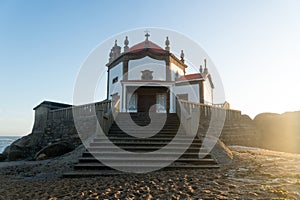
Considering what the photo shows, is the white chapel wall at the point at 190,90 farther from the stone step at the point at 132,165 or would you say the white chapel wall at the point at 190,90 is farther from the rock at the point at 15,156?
the stone step at the point at 132,165

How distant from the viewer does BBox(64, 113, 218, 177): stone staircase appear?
21.2ft

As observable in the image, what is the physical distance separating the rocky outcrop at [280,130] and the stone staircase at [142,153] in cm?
999

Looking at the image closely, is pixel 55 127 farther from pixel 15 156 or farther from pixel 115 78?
pixel 115 78

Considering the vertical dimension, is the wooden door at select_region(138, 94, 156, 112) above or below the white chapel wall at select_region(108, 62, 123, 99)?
below

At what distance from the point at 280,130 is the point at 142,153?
582 inches

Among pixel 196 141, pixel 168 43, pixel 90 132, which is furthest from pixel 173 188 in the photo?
pixel 168 43

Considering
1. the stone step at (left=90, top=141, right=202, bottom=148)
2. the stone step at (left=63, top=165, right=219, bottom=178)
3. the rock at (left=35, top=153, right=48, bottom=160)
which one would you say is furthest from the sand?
the rock at (left=35, top=153, right=48, bottom=160)

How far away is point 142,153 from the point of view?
751 centimetres

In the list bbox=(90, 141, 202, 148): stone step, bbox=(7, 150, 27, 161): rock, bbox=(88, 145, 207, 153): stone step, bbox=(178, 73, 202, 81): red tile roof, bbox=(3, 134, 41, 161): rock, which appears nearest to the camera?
bbox=(88, 145, 207, 153): stone step

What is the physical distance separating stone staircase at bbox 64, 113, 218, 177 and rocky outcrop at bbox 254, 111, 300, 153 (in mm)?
9988

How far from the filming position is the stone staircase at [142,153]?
21.2ft

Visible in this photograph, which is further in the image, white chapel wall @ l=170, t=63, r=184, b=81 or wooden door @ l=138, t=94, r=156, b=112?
white chapel wall @ l=170, t=63, r=184, b=81

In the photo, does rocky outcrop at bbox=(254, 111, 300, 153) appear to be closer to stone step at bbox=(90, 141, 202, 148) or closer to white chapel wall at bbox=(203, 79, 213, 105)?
white chapel wall at bbox=(203, 79, 213, 105)

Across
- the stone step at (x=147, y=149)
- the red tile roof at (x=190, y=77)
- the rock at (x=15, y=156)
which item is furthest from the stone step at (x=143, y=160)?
the red tile roof at (x=190, y=77)
